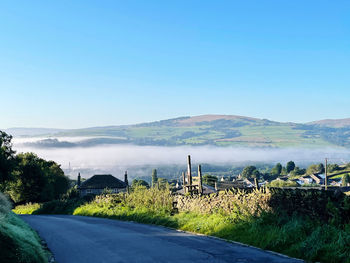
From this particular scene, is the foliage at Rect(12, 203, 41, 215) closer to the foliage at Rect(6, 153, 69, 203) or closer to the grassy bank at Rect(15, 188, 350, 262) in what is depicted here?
the foliage at Rect(6, 153, 69, 203)

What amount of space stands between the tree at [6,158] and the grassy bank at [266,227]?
3220 cm

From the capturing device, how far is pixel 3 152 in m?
56.5

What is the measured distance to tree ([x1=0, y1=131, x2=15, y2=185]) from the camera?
53500 millimetres

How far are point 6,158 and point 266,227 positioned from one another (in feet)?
164

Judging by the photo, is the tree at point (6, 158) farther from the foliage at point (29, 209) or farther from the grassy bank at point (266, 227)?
the grassy bank at point (266, 227)

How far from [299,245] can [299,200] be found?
277cm

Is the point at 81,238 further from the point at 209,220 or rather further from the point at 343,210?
the point at 343,210

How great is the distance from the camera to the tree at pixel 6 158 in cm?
5350

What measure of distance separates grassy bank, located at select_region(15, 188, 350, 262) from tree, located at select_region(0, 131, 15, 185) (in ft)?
106

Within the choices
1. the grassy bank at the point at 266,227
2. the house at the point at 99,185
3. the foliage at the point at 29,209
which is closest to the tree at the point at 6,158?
the foliage at the point at 29,209

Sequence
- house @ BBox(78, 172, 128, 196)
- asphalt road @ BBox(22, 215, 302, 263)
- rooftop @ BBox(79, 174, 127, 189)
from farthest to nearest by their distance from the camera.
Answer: rooftop @ BBox(79, 174, 127, 189), house @ BBox(78, 172, 128, 196), asphalt road @ BBox(22, 215, 302, 263)

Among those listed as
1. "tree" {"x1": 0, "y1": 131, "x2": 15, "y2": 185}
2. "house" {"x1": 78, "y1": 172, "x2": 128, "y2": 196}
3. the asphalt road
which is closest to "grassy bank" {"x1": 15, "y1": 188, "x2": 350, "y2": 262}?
the asphalt road

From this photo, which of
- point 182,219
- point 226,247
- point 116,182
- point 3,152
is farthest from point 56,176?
point 226,247

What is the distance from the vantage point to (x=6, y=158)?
57562 millimetres
